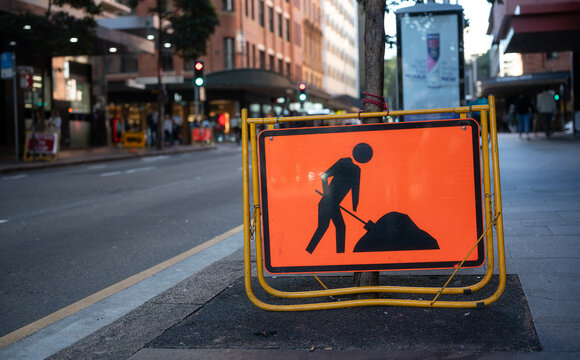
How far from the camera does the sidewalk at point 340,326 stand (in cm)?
365

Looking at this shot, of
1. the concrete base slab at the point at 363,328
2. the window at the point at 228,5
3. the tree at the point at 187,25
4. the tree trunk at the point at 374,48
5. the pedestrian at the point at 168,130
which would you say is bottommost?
the concrete base slab at the point at 363,328

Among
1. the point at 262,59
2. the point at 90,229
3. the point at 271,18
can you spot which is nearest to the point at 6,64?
the point at 90,229

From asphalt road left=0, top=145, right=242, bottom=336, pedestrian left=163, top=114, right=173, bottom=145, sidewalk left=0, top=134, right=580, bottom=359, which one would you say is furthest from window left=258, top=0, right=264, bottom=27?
sidewalk left=0, top=134, right=580, bottom=359

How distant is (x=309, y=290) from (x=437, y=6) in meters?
9.07

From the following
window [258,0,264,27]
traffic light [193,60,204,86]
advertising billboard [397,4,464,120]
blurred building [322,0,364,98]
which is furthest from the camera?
blurred building [322,0,364,98]

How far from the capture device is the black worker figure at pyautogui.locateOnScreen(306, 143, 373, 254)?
4355 millimetres

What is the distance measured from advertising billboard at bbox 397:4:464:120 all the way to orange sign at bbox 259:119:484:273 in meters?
8.95

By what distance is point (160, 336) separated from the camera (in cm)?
405

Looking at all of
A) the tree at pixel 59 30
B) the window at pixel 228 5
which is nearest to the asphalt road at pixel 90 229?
the tree at pixel 59 30

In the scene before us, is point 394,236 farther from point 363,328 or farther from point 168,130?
point 168,130

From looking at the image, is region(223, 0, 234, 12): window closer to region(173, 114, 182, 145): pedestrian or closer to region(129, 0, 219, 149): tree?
region(173, 114, 182, 145): pedestrian

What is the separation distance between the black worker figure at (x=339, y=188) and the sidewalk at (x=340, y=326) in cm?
49

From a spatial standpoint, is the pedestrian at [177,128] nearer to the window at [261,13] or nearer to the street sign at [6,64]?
the window at [261,13]

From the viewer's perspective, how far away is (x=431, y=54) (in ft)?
43.0
